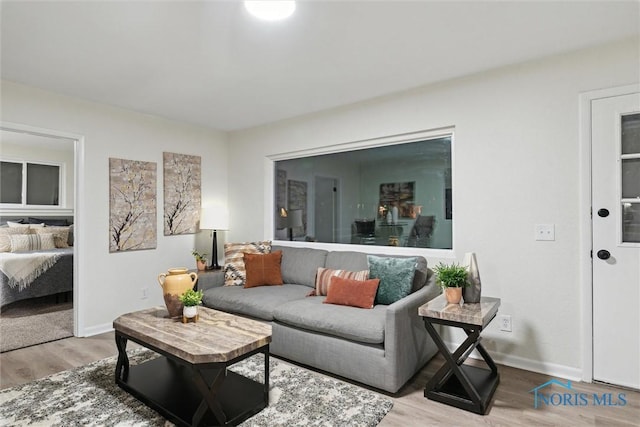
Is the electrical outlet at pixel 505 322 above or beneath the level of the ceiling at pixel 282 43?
beneath

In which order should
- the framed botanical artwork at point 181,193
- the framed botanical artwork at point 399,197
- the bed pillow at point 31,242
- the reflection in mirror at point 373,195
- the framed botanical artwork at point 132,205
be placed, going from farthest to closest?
the bed pillow at point 31,242 → the framed botanical artwork at point 181,193 → the framed botanical artwork at point 132,205 → the framed botanical artwork at point 399,197 → the reflection in mirror at point 373,195

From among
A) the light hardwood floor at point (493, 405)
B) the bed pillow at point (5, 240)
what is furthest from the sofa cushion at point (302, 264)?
the bed pillow at point (5, 240)

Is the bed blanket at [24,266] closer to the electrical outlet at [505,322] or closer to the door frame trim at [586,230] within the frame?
the electrical outlet at [505,322]

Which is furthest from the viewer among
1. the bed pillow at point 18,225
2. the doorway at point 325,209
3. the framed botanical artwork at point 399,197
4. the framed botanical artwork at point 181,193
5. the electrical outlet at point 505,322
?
the bed pillow at point 18,225

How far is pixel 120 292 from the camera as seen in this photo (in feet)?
12.6

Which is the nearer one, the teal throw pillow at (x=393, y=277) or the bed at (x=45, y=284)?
the teal throw pillow at (x=393, y=277)

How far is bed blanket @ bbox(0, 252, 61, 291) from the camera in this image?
4.50 m

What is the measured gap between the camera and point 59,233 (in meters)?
5.89

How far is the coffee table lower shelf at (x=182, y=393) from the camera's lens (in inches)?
80.7

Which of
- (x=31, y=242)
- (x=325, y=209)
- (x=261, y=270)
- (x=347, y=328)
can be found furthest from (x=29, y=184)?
(x=347, y=328)

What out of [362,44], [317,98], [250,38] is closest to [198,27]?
[250,38]

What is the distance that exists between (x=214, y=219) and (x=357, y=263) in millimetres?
2007

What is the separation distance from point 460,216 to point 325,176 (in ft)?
5.54

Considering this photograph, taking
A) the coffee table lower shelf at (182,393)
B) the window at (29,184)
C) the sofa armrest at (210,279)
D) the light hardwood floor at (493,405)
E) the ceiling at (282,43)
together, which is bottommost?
the light hardwood floor at (493,405)
